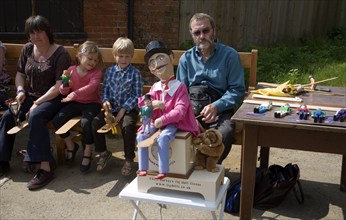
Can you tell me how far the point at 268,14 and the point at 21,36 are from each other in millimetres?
4578

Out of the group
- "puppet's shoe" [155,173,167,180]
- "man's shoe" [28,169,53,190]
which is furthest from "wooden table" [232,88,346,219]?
"man's shoe" [28,169,53,190]

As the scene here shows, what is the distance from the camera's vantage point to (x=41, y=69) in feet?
14.4

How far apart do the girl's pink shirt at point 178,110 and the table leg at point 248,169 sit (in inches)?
15.3

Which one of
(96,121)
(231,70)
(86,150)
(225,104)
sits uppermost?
(231,70)

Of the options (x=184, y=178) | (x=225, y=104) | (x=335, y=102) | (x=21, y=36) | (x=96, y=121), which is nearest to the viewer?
(x=184, y=178)

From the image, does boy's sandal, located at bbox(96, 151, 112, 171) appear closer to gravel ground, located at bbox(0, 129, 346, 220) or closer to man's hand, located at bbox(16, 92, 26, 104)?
gravel ground, located at bbox(0, 129, 346, 220)

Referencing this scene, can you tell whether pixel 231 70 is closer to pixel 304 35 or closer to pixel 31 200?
pixel 31 200

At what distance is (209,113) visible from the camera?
3.70m

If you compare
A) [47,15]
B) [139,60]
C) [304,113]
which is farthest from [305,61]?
[304,113]

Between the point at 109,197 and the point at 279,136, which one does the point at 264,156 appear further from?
the point at 109,197

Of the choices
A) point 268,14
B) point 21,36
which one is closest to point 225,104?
point 21,36

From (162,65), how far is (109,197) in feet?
5.24

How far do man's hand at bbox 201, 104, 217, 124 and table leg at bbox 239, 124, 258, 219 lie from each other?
0.66 m

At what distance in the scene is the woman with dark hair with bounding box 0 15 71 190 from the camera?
412 centimetres
